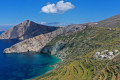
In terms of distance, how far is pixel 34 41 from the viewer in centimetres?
19962

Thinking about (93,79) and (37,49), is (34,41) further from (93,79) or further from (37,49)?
(93,79)

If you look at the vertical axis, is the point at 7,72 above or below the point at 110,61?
below

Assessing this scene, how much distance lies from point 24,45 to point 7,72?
305ft

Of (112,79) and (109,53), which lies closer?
(112,79)

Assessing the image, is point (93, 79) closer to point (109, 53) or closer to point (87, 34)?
point (109, 53)

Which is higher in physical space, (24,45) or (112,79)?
(24,45)

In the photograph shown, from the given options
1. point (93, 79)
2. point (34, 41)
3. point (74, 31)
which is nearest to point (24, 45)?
point (34, 41)

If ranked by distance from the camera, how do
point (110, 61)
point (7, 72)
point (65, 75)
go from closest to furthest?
1. point (65, 75)
2. point (110, 61)
3. point (7, 72)

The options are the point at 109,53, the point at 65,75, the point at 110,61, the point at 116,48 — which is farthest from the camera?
the point at 116,48

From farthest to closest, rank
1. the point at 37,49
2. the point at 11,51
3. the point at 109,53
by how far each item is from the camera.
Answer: the point at 37,49
the point at 11,51
the point at 109,53

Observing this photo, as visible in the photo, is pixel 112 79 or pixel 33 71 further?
pixel 33 71

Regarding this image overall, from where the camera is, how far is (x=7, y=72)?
99.6 m

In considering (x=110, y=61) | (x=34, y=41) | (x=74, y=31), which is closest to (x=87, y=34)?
(x=74, y=31)

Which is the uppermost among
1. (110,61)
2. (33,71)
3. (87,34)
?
(87,34)
